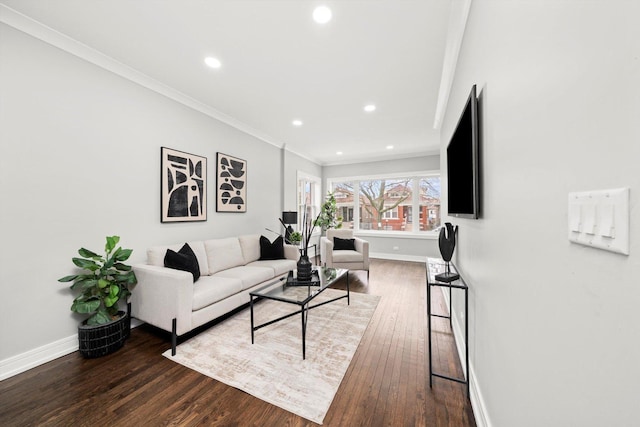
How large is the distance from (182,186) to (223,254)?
1028 mm

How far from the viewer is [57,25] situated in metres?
1.95

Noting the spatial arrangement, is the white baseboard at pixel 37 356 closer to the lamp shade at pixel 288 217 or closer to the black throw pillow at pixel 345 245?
the lamp shade at pixel 288 217

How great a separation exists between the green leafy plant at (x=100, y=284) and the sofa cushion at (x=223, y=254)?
86 cm

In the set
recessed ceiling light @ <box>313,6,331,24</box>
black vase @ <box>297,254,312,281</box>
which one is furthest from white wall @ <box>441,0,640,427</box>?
black vase @ <box>297,254,312,281</box>

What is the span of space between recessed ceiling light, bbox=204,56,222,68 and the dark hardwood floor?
2.76 m

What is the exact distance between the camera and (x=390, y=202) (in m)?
6.29

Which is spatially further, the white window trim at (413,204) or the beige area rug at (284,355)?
the white window trim at (413,204)

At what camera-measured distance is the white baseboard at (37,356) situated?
1.78 m

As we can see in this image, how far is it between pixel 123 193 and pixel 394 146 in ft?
16.0

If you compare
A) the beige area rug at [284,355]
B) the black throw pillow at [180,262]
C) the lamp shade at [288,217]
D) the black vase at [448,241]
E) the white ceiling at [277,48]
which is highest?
the white ceiling at [277,48]

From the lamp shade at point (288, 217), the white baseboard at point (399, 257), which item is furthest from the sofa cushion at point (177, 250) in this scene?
the white baseboard at point (399, 257)

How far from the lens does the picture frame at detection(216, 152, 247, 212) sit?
3623mm

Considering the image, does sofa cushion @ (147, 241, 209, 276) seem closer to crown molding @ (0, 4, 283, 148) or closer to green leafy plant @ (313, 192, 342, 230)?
crown molding @ (0, 4, 283, 148)

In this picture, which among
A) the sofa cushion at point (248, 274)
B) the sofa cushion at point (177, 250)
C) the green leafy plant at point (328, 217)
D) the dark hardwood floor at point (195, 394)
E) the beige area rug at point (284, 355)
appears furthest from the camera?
the green leafy plant at point (328, 217)
